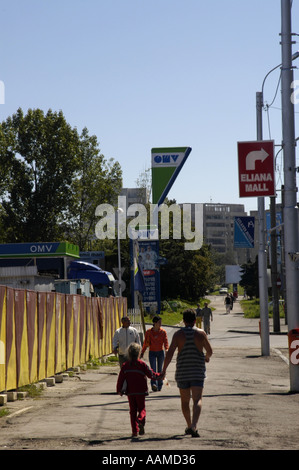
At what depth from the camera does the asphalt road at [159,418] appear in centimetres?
927

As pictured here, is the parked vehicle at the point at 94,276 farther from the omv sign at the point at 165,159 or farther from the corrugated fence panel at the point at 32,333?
the omv sign at the point at 165,159

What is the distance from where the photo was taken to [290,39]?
16641 mm

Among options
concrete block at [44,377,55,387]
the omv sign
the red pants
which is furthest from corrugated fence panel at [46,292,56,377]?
the red pants

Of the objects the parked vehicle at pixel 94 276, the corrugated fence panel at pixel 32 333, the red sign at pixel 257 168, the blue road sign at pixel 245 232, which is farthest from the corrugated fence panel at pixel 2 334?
the parked vehicle at pixel 94 276

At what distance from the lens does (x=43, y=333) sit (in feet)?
59.3

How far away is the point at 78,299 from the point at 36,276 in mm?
5471

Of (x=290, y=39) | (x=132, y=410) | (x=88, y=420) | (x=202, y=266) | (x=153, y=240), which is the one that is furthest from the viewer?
(x=202, y=266)

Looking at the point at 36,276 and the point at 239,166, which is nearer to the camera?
the point at 239,166

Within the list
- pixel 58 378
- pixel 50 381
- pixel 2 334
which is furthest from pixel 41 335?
pixel 2 334

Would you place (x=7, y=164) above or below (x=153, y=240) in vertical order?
above

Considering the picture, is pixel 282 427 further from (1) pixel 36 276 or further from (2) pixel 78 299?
(1) pixel 36 276

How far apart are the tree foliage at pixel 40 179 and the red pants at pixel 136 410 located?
181 feet

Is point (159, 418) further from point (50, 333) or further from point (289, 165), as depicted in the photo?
point (50, 333)
